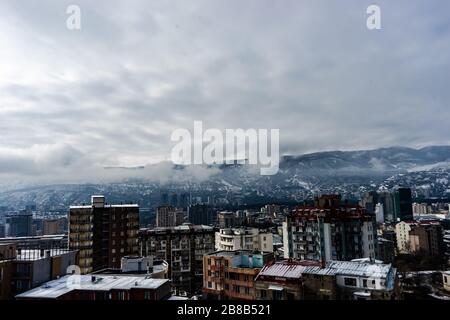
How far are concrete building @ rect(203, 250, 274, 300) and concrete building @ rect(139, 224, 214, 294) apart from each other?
19069mm

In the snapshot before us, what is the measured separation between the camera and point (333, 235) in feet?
131

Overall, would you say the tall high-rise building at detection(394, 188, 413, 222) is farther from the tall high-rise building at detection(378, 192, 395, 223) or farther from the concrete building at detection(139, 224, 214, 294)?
the concrete building at detection(139, 224, 214, 294)

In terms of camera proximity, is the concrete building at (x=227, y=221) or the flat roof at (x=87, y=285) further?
the concrete building at (x=227, y=221)

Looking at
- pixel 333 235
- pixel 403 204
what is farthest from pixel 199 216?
pixel 333 235

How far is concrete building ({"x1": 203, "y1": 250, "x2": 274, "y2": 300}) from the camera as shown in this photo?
2509cm

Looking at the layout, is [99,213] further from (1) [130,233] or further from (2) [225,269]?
(2) [225,269]

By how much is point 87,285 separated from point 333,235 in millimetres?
30282

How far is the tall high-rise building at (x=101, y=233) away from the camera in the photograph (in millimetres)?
38781

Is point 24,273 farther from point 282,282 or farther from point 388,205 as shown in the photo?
point 388,205

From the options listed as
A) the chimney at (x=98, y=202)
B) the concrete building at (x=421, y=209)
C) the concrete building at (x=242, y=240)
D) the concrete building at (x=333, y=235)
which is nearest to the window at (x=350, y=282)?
the concrete building at (x=333, y=235)

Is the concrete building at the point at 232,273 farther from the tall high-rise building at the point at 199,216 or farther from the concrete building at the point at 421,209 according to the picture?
the concrete building at the point at 421,209

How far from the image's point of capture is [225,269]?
→ 26.8 m

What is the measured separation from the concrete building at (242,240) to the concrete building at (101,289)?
27204 millimetres
